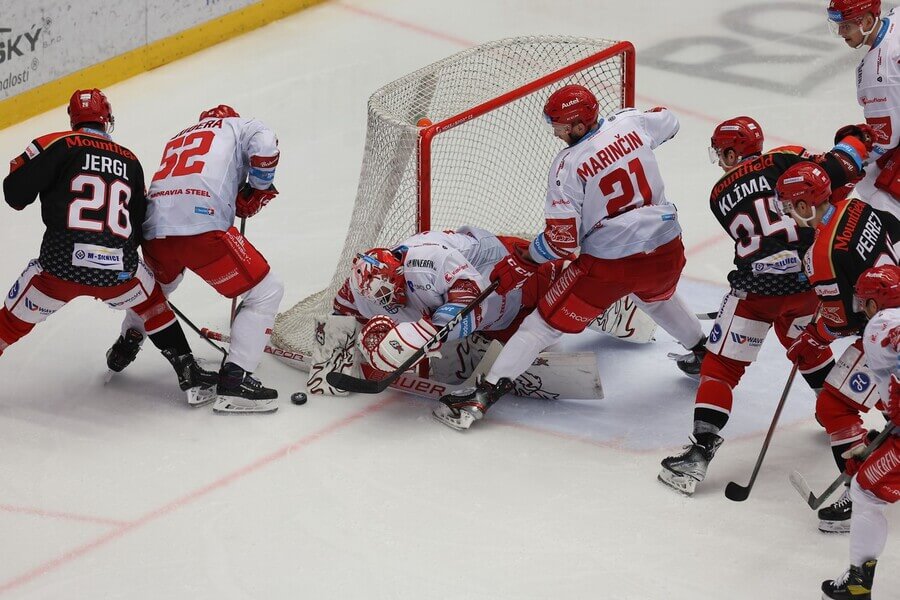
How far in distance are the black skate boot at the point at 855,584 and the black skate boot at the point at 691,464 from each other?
2.27 feet

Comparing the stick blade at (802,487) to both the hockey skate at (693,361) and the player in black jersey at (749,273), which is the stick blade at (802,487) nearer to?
the player in black jersey at (749,273)

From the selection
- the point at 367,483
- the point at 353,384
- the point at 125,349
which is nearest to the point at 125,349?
the point at 125,349

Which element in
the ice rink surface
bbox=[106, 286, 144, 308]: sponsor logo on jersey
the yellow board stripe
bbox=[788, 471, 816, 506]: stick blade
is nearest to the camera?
the ice rink surface

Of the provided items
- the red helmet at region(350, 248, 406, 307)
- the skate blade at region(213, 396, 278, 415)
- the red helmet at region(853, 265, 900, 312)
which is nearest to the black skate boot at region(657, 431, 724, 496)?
the red helmet at region(853, 265, 900, 312)

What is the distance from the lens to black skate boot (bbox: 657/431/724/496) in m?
4.63

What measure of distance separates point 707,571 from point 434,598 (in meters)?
0.82

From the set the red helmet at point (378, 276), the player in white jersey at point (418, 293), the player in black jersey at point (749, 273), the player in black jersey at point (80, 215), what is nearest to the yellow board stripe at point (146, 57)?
the player in black jersey at point (80, 215)

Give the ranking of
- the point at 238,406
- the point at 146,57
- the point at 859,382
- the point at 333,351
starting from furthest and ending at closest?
the point at 146,57 → the point at 333,351 → the point at 238,406 → the point at 859,382

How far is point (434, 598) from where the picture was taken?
4156mm

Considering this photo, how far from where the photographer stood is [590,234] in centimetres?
488

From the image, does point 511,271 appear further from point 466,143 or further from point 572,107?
point 466,143

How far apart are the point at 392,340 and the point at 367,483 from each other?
510 millimetres

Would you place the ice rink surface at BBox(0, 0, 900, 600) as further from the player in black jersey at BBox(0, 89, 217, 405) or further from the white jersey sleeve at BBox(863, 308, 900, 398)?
the white jersey sleeve at BBox(863, 308, 900, 398)

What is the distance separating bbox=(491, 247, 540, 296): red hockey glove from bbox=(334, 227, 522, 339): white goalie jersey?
0.05 meters
